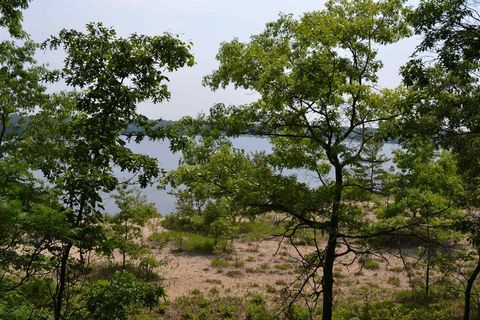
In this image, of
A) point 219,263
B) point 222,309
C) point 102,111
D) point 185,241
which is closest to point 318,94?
point 102,111

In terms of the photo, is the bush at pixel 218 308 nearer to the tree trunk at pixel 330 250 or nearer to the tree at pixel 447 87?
the tree trunk at pixel 330 250

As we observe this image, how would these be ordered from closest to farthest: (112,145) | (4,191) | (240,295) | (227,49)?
(4,191)
(112,145)
(227,49)
(240,295)

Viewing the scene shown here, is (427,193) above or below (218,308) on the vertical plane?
above

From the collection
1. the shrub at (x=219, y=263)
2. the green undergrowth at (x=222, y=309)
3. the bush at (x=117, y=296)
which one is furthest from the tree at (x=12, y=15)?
the shrub at (x=219, y=263)

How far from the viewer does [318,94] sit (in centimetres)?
996

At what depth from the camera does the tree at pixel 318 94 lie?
385 inches

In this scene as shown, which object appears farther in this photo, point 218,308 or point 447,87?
point 218,308

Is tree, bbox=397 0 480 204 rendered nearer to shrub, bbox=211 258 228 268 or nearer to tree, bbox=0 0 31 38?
tree, bbox=0 0 31 38

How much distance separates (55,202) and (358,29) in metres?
7.60

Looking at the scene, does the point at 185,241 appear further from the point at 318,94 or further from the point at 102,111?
the point at 102,111

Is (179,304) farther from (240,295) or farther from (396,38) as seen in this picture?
(396,38)

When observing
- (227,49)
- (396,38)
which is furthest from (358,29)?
(227,49)

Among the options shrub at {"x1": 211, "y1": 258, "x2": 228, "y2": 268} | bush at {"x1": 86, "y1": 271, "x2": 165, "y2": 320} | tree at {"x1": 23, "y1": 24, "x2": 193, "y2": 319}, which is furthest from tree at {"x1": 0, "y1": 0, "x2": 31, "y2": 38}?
shrub at {"x1": 211, "y1": 258, "x2": 228, "y2": 268}

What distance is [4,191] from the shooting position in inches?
176
